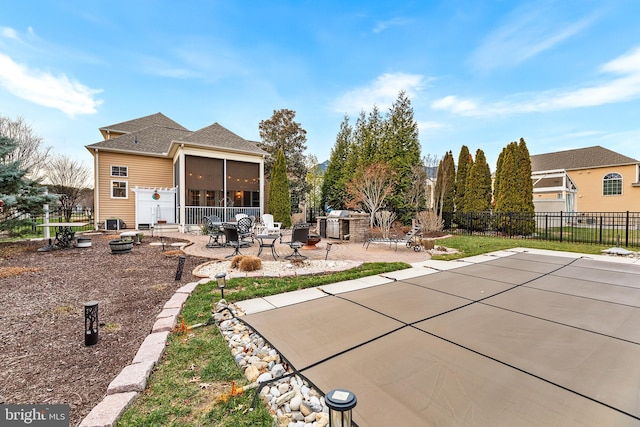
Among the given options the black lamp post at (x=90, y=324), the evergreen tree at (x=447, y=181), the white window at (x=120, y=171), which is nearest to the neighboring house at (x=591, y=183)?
the evergreen tree at (x=447, y=181)

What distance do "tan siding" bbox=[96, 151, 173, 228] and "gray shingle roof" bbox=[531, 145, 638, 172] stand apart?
97.0 feet

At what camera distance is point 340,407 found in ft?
3.74

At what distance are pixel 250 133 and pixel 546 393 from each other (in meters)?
21.1

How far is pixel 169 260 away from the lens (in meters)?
6.48

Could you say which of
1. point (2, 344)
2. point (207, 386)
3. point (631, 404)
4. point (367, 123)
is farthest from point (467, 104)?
point (2, 344)

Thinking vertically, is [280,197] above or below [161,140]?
below

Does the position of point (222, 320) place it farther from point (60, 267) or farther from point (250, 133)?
point (250, 133)

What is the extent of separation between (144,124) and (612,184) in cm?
3572

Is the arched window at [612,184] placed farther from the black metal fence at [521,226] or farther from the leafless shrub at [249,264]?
the leafless shrub at [249,264]

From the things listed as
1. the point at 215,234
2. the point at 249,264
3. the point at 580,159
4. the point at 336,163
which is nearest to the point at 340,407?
the point at 249,264

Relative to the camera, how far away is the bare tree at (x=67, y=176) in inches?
703

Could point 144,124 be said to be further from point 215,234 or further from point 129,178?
point 215,234

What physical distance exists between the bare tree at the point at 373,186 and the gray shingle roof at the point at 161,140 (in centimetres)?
571

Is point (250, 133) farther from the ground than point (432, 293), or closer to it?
farther from the ground
